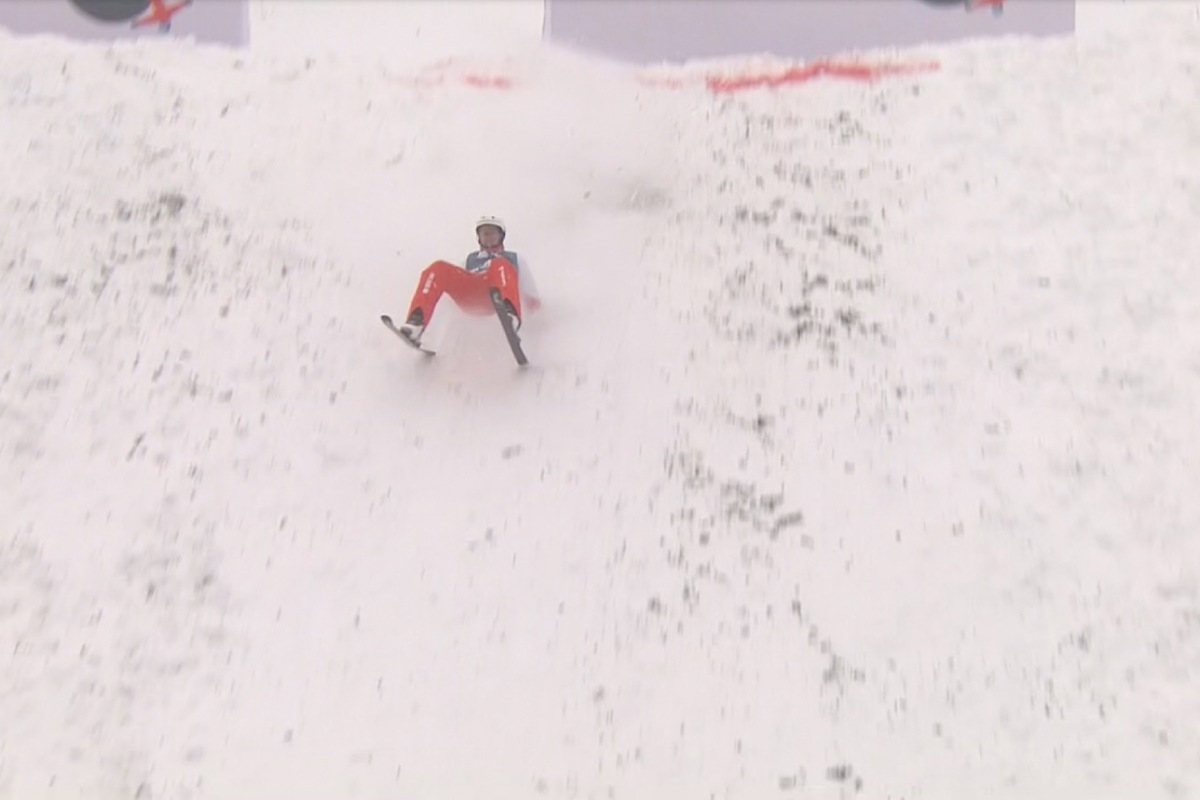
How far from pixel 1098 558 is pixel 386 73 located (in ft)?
11.7

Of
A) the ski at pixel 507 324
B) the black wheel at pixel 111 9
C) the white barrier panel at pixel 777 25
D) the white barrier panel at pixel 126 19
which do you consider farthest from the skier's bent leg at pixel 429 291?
the black wheel at pixel 111 9

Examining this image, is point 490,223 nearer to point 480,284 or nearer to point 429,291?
point 480,284

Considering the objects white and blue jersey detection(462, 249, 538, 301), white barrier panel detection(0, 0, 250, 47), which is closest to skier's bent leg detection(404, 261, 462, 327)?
white and blue jersey detection(462, 249, 538, 301)

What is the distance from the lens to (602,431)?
11.9 ft

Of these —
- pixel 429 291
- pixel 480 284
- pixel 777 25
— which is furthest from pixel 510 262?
pixel 777 25

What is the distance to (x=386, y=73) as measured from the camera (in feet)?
15.9

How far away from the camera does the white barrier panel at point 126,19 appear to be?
4859 mm

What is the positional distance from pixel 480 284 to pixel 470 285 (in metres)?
0.04

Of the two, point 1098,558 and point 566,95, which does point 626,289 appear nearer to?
point 566,95

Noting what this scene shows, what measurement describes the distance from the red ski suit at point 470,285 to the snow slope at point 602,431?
0.14 m

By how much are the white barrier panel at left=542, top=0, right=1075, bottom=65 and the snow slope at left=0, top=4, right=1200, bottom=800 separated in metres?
0.17

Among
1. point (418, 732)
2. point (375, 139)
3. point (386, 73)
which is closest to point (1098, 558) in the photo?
point (418, 732)

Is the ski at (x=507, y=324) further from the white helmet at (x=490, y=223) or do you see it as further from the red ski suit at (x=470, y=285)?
the white helmet at (x=490, y=223)

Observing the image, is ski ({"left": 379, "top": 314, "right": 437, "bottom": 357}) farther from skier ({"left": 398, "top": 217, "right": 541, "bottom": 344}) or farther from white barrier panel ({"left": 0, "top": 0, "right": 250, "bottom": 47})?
white barrier panel ({"left": 0, "top": 0, "right": 250, "bottom": 47})
